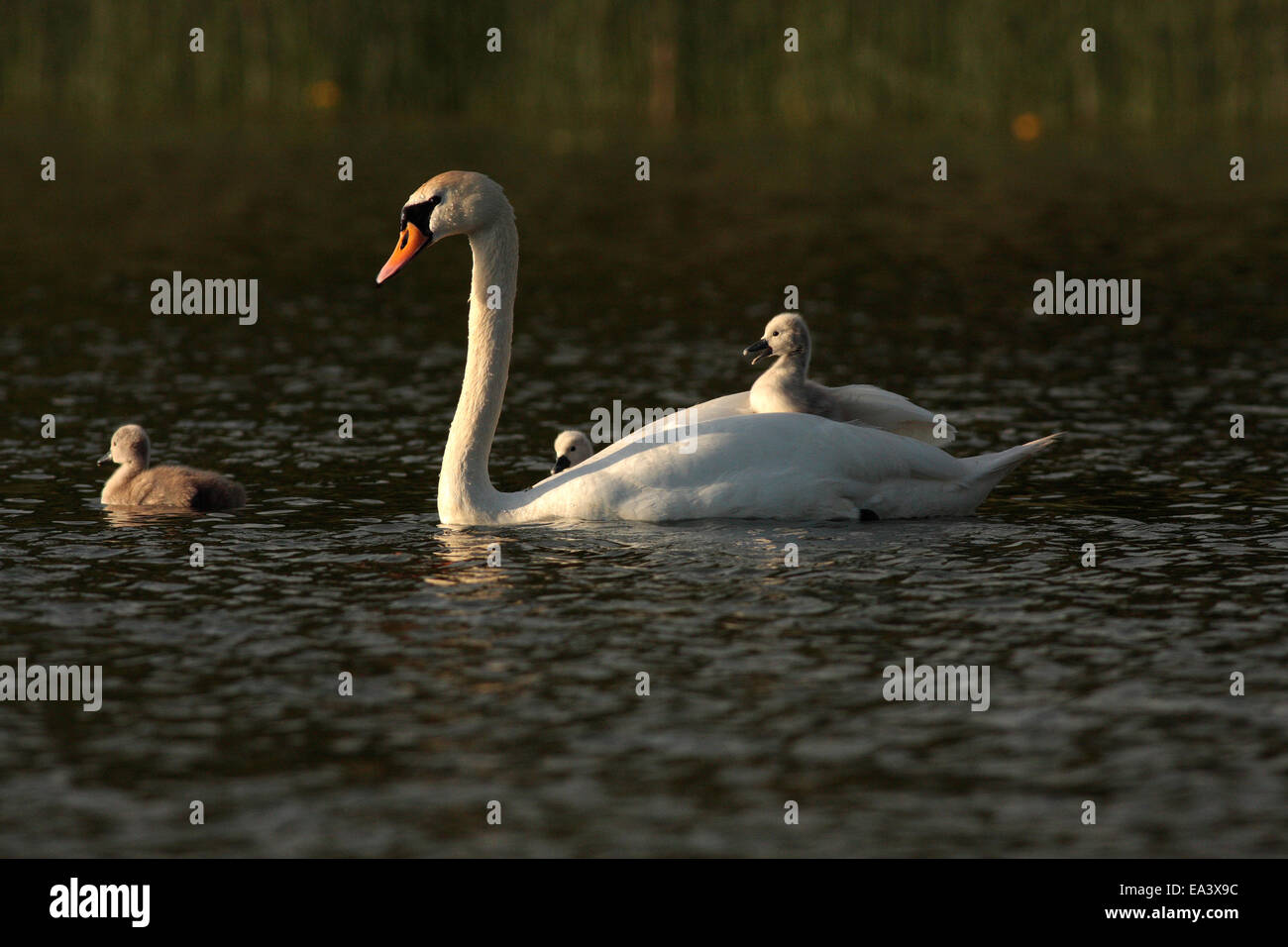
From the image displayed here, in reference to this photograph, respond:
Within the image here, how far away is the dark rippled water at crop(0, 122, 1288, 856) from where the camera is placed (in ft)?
27.4

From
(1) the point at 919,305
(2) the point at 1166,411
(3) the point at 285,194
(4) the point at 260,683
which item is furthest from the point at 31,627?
(3) the point at 285,194

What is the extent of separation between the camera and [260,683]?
33.3ft

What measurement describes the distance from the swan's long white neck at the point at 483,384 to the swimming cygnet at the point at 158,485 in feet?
5.53

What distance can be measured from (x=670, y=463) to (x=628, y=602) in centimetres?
191

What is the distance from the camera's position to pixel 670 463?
43.5 ft

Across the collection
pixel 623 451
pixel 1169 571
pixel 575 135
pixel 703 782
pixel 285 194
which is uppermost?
pixel 575 135

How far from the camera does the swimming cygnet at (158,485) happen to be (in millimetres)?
14523

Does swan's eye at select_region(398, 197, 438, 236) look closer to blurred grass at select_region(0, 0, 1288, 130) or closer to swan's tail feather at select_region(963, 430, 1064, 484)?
swan's tail feather at select_region(963, 430, 1064, 484)

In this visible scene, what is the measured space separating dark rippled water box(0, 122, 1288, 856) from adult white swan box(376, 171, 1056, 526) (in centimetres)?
24

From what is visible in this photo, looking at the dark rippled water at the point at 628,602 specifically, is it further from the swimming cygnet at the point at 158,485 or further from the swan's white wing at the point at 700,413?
the swan's white wing at the point at 700,413

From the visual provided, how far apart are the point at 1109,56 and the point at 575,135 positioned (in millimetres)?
11951

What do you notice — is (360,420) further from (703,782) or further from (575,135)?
(575,135)

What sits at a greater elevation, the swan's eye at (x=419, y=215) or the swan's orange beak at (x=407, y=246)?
the swan's eye at (x=419, y=215)

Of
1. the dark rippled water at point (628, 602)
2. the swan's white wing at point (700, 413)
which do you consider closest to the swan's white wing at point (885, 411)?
the swan's white wing at point (700, 413)
